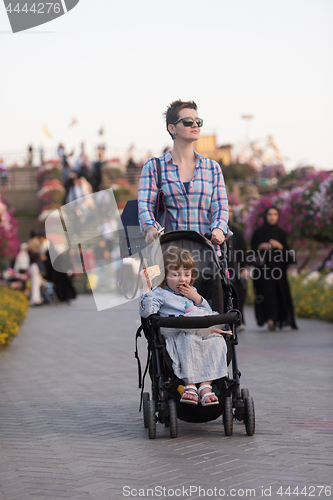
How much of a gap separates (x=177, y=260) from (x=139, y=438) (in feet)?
3.98

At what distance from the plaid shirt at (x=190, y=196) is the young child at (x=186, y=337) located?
35 centimetres

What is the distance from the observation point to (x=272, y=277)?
12008mm

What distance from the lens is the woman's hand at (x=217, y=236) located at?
5.06 metres

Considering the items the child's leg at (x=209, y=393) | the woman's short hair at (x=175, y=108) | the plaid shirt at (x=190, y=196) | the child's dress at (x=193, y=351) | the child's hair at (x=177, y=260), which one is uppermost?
the woman's short hair at (x=175, y=108)

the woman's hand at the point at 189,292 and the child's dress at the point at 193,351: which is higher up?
the woman's hand at the point at 189,292

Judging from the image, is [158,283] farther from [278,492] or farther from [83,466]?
[278,492]

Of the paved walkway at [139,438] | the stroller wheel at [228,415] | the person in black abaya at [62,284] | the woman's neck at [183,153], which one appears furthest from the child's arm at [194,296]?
the person in black abaya at [62,284]

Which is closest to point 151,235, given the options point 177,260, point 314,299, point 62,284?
point 177,260

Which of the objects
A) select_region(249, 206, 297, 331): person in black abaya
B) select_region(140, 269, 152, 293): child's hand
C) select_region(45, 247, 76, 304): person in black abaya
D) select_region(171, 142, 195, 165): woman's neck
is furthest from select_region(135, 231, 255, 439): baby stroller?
select_region(45, 247, 76, 304): person in black abaya

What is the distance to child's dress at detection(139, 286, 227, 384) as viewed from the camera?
4797 millimetres

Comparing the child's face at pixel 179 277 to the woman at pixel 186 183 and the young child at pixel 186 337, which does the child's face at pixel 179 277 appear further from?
the woman at pixel 186 183

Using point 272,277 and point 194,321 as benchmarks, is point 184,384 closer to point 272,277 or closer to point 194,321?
point 194,321

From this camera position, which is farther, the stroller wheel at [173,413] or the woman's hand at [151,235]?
the woman's hand at [151,235]

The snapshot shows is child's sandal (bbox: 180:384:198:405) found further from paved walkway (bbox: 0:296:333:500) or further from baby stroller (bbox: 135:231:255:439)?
paved walkway (bbox: 0:296:333:500)
